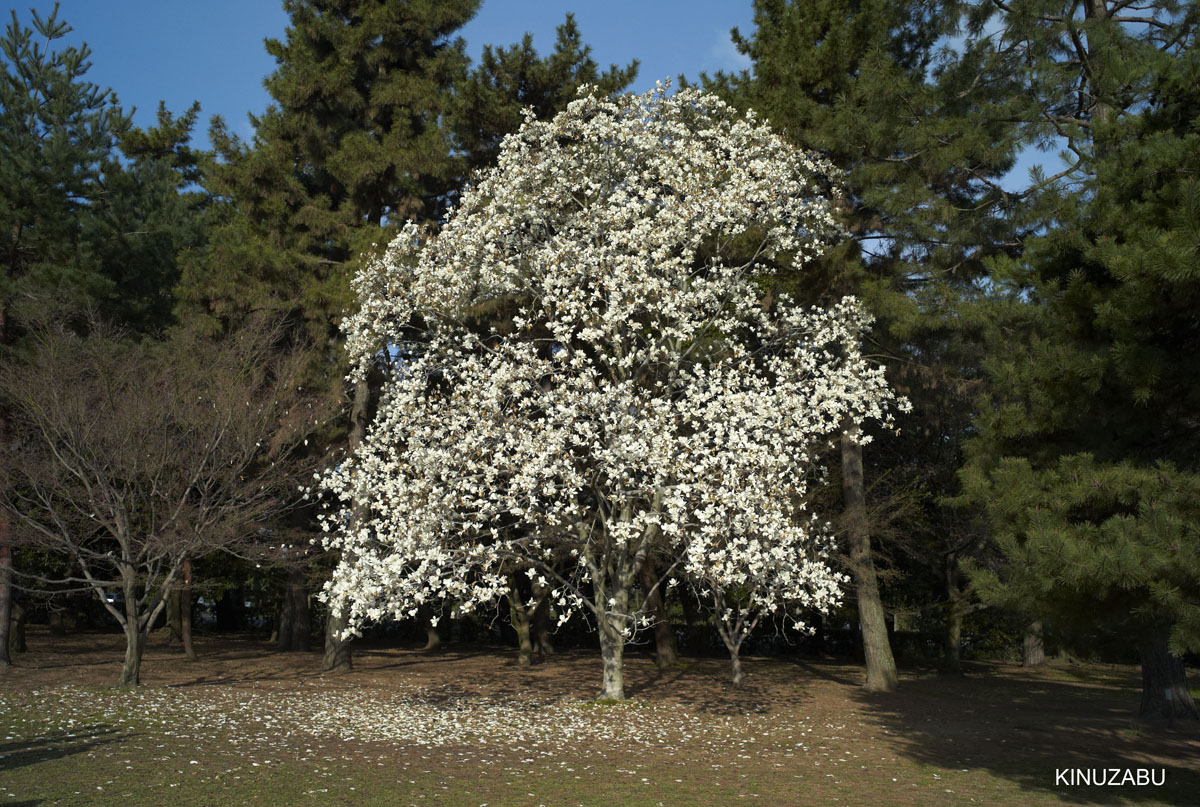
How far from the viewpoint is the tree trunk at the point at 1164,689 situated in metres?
10.9

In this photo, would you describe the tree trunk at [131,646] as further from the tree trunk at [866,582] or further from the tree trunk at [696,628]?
the tree trunk at [696,628]

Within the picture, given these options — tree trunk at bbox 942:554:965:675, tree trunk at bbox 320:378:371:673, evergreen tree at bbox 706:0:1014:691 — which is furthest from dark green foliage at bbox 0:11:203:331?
tree trunk at bbox 942:554:965:675

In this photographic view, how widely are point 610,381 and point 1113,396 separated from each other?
7.32m

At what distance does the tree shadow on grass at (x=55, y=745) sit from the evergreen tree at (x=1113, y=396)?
8.89 meters

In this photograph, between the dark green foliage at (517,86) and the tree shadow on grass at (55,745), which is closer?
the tree shadow on grass at (55,745)

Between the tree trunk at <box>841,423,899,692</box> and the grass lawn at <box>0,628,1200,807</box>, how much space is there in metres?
0.68

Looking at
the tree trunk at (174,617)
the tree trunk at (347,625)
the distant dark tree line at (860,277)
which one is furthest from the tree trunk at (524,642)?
the tree trunk at (174,617)

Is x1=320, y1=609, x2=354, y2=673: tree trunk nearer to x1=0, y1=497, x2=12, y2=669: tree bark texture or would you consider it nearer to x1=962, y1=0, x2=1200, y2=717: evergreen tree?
x1=0, y1=497, x2=12, y2=669: tree bark texture

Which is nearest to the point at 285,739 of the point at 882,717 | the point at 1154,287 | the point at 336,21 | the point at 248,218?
the point at 882,717

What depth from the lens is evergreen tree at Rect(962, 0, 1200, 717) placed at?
19.2 ft

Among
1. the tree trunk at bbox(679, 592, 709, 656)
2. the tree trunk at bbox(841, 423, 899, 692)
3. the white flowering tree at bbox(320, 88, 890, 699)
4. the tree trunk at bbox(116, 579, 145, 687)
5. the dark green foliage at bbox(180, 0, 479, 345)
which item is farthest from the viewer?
the tree trunk at bbox(679, 592, 709, 656)

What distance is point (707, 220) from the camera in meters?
12.4

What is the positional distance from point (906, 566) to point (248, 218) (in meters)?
17.9

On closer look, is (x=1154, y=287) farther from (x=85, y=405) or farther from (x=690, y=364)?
(x=85, y=405)
